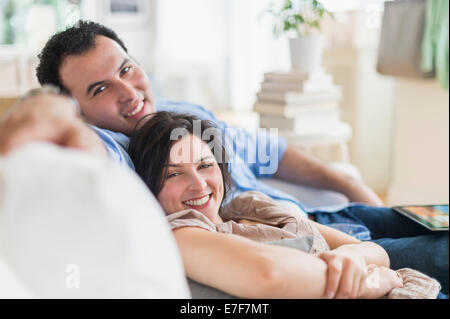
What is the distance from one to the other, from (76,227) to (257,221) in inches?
22.1

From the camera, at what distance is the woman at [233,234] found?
25.7 inches

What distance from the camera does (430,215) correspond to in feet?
3.66

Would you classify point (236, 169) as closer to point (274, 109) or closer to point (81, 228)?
point (274, 109)

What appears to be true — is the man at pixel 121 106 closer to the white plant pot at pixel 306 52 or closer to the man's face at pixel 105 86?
the man's face at pixel 105 86

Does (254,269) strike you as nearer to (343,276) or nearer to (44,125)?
(343,276)

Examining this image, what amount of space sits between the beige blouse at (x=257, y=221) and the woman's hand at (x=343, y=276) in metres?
0.12

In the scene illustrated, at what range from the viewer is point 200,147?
0.97m

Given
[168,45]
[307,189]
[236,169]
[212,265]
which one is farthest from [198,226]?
[168,45]

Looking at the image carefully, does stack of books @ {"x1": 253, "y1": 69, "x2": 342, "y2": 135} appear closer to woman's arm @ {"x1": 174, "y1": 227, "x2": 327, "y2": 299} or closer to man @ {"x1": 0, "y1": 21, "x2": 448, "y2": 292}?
man @ {"x1": 0, "y1": 21, "x2": 448, "y2": 292}

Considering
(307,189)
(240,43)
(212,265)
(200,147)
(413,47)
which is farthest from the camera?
(240,43)

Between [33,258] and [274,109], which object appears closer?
[33,258]

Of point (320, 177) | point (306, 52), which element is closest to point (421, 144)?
point (306, 52)

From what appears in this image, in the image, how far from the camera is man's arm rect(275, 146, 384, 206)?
5.27 feet

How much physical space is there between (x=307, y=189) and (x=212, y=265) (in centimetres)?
94
